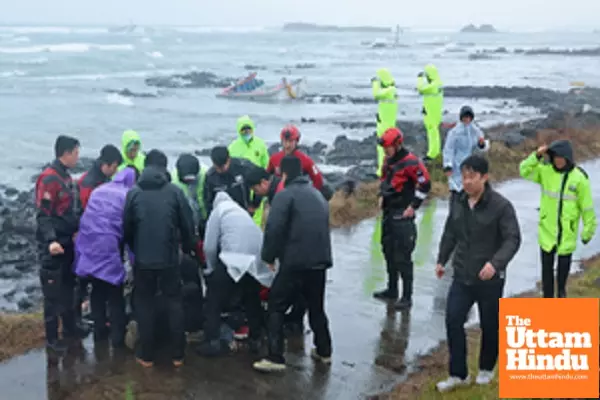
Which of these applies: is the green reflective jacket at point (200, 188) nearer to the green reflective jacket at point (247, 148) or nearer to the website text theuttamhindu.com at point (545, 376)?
the green reflective jacket at point (247, 148)

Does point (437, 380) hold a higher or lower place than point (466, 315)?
lower

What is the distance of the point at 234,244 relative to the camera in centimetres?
599

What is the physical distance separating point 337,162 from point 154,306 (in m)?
15.5

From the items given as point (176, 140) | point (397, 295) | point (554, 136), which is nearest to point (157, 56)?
point (176, 140)

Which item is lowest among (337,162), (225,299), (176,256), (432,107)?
(337,162)

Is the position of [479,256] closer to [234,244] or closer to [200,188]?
[234,244]

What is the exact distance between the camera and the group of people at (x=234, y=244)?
5.30 m

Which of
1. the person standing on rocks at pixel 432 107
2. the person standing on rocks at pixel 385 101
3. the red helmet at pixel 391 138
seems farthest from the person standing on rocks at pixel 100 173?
the person standing on rocks at pixel 432 107

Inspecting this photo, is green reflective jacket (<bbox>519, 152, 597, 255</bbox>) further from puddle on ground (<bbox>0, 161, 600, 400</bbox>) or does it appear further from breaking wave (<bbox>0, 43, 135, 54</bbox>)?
breaking wave (<bbox>0, 43, 135, 54</bbox>)

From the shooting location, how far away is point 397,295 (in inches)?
305

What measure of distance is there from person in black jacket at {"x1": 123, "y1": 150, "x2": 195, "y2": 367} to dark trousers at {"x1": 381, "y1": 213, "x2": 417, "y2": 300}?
7.40ft

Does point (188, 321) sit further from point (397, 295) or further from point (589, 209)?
point (589, 209)

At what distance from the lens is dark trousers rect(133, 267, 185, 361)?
19.2 feet

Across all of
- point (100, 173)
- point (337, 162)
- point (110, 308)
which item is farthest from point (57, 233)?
point (337, 162)
